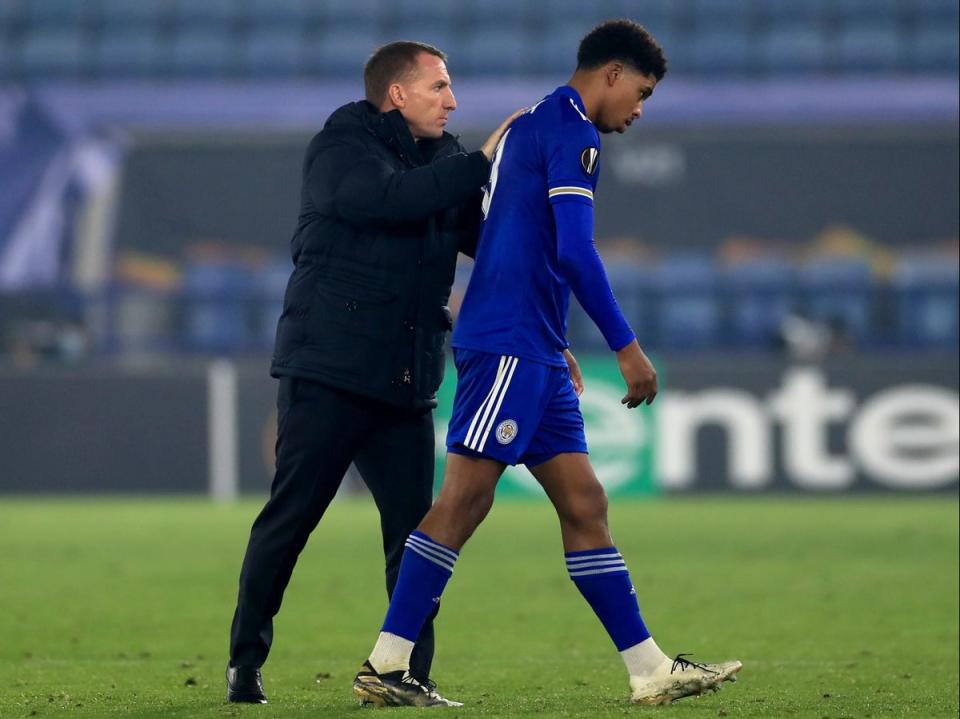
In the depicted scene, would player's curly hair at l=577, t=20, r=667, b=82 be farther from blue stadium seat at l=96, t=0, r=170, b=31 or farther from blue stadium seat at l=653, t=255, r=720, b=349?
blue stadium seat at l=96, t=0, r=170, b=31

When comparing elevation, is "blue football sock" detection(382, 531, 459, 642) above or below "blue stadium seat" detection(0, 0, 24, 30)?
below

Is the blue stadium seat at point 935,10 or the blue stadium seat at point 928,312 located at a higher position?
the blue stadium seat at point 935,10

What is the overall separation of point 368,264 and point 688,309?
11043 mm

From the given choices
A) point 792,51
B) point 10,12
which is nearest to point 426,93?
point 792,51

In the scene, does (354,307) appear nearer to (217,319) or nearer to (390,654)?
(390,654)

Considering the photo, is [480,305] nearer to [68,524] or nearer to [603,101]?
[603,101]

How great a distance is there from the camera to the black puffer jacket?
4430mm

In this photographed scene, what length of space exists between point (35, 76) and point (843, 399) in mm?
9556

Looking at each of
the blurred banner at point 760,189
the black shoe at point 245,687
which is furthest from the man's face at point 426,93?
the blurred banner at point 760,189

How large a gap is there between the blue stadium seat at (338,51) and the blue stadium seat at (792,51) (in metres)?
4.08

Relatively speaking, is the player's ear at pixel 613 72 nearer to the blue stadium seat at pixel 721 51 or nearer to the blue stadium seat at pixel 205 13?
the blue stadium seat at pixel 721 51

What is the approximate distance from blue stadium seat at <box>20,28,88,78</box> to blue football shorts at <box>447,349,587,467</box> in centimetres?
1467

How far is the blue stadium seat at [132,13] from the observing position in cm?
1872

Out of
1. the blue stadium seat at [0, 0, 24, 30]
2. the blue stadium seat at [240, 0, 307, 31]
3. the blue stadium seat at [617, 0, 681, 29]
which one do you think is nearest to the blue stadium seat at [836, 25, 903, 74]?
the blue stadium seat at [617, 0, 681, 29]
